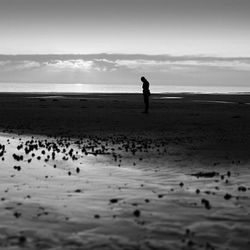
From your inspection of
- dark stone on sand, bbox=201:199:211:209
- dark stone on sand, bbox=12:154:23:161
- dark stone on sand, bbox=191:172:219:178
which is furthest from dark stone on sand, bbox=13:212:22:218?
dark stone on sand, bbox=12:154:23:161

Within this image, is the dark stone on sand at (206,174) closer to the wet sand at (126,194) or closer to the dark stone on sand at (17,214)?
the wet sand at (126,194)

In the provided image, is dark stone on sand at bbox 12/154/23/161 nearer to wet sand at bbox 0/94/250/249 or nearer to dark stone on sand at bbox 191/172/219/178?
wet sand at bbox 0/94/250/249

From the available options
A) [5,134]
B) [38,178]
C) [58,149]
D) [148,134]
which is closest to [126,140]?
[148,134]

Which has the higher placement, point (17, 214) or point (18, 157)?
point (18, 157)

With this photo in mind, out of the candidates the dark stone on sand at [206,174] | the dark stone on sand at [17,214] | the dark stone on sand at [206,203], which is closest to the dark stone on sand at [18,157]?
the dark stone on sand at [206,174]

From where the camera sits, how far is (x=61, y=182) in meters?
14.3

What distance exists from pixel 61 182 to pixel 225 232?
259 inches

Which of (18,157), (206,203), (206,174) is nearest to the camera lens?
(206,203)

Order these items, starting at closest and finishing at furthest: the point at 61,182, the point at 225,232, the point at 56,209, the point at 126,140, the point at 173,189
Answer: the point at 225,232, the point at 56,209, the point at 173,189, the point at 61,182, the point at 126,140

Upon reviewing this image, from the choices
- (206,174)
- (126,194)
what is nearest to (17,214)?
(126,194)

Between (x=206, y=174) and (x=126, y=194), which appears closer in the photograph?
(x=126, y=194)

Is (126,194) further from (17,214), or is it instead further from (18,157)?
(18,157)

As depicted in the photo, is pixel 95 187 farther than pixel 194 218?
Yes

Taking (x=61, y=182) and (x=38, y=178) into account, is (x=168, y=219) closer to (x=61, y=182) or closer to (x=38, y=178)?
(x=61, y=182)
